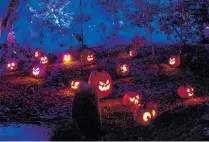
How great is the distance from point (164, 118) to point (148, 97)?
2.93 metres

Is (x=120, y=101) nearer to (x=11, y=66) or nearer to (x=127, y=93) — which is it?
(x=127, y=93)

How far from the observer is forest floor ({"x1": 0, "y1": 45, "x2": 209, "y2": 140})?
687 centimetres

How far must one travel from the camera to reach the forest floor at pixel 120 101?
270 inches

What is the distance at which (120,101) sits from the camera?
1057 cm

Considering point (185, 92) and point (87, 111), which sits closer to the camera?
point (87, 111)

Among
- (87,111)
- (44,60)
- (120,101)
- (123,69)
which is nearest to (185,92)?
(120,101)

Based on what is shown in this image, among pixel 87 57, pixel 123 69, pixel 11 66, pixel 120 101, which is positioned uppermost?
pixel 87 57

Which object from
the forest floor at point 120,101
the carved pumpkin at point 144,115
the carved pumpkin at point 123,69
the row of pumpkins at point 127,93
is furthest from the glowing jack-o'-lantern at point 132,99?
the carved pumpkin at point 123,69

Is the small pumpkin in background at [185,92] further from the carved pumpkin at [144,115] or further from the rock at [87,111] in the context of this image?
the rock at [87,111]

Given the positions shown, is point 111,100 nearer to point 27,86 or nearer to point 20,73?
point 27,86

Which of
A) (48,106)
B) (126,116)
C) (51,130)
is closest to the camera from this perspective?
(51,130)

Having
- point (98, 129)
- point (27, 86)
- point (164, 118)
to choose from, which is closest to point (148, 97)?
point (164, 118)

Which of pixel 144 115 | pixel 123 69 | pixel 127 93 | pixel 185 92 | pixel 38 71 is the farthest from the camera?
pixel 38 71

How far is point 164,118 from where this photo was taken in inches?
315
